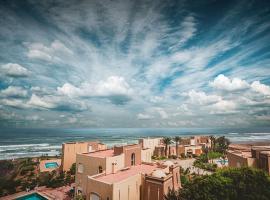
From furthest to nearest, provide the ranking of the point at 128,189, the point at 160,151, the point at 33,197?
the point at 160,151 → the point at 33,197 → the point at 128,189

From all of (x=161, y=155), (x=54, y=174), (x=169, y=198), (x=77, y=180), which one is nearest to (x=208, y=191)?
(x=169, y=198)

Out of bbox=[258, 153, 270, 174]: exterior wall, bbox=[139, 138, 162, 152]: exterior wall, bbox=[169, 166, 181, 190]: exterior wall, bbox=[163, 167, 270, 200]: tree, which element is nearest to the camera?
bbox=[163, 167, 270, 200]: tree

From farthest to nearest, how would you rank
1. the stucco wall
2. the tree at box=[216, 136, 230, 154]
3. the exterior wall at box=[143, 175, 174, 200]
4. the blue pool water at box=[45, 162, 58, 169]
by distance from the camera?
1. the tree at box=[216, 136, 230, 154]
2. the blue pool water at box=[45, 162, 58, 169]
3. the stucco wall
4. the exterior wall at box=[143, 175, 174, 200]

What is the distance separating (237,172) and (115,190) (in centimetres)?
1097

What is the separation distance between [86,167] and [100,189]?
283 inches

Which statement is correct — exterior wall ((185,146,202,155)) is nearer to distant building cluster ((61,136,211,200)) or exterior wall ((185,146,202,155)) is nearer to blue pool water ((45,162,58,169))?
blue pool water ((45,162,58,169))

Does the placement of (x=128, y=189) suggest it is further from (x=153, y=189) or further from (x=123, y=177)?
(x=153, y=189)

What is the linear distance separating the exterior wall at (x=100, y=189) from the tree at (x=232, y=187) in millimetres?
5417

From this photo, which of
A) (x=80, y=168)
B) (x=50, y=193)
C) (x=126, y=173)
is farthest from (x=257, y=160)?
(x=50, y=193)

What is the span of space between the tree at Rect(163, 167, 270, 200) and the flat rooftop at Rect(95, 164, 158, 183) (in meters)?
5.07

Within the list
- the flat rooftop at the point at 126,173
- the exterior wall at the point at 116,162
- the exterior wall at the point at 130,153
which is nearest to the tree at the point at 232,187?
the flat rooftop at the point at 126,173

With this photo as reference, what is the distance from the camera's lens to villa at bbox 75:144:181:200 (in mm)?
18367

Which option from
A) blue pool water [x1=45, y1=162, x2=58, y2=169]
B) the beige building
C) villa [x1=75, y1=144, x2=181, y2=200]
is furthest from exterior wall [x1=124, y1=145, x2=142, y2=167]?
blue pool water [x1=45, y1=162, x2=58, y2=169]

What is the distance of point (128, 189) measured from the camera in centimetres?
1894
